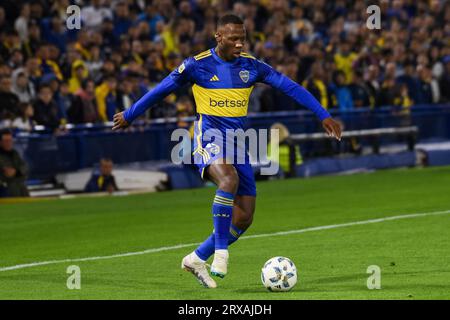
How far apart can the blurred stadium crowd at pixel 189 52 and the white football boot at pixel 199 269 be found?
10.1 metres

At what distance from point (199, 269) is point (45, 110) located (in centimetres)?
1041

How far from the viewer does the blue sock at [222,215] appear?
9.88 metres

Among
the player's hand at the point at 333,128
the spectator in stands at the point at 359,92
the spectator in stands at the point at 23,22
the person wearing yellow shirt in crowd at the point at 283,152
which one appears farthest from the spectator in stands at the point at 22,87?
the player's hand at the point at 333,128

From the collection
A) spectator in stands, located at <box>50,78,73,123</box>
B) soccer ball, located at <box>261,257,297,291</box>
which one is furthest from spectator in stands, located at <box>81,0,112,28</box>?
soccer ball, located at <box>261,257,297,291</box>

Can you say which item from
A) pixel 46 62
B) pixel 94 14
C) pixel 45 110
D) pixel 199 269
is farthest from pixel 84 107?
pixel 199 269

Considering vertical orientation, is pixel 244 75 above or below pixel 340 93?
above

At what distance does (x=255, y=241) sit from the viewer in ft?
45.0

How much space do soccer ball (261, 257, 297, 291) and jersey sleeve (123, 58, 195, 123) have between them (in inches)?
72.1

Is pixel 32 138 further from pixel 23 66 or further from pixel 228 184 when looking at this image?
pixel 228 184

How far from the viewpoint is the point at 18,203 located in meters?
19.5

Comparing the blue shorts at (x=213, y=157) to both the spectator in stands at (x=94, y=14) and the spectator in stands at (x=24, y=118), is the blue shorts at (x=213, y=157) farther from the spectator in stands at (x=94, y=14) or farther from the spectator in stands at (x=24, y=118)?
the spectator in stands at (x=94, y=14)

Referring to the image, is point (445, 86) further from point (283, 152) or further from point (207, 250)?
point (207, 250)

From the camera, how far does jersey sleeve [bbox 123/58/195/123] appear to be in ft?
33.7
